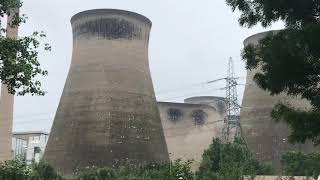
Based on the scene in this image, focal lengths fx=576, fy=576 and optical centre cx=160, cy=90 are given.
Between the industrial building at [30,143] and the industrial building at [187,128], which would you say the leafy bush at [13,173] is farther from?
the industrial building at [30,143]

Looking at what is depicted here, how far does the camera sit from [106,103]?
70.9 feet

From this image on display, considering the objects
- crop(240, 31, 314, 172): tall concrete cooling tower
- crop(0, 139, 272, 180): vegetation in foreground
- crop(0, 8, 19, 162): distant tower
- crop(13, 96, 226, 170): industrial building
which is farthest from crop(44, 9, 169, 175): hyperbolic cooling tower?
crop(13, 96, 226, 170): industrial building

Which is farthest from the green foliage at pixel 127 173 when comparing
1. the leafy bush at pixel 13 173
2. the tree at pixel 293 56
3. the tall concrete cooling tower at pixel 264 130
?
the tree at pixel 293 56

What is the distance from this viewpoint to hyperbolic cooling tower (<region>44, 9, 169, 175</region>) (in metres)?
21.2

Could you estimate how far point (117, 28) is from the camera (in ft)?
71.7

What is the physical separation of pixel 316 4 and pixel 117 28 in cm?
1742

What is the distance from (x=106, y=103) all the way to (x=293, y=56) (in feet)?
56.9

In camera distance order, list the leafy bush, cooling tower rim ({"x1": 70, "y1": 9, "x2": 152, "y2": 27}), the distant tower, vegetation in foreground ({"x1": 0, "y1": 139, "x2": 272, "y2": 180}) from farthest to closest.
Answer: cooling tower rim ({"x1": 70, "y1": 9, "x2": 152, "y2": 27}), the distant tower, vegetation in foreground ({"x1": 0, "y1": 139, "x2": 272, "y2": 180}), the leafy bush

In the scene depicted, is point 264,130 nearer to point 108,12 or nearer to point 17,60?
point 108,12

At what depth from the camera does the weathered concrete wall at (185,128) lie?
29906mm

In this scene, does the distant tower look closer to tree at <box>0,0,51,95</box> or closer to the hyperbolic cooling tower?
the hyperbolic cooling tower

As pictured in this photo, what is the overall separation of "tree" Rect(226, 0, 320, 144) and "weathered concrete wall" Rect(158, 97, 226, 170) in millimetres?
24730

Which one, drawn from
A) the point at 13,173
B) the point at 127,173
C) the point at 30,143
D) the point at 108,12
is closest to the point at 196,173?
the point at 127,173

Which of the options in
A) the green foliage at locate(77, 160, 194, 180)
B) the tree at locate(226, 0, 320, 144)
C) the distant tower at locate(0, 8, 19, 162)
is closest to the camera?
the tree at locate(226, 0, 320, 144)
